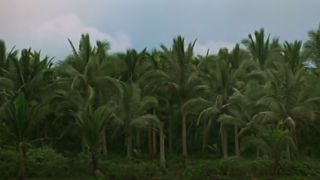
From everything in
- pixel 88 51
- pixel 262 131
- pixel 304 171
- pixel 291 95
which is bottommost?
pixel 304 171

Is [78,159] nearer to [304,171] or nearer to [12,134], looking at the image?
[12,134]

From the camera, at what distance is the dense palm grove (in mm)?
40781

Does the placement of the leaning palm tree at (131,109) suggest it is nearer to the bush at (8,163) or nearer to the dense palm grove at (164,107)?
the dense palm grove at (164,107)

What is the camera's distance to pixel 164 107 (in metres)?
A: 50.5

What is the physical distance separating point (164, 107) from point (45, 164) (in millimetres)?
13329

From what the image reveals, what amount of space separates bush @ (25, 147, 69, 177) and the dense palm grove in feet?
0.23

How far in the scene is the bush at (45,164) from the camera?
133ft

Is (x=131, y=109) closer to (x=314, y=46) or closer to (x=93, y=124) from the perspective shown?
(x=93, y=124)

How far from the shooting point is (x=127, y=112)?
4375 cm

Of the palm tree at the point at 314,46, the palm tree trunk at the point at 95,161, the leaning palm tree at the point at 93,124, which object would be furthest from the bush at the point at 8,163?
the palm tree at the point at 314,46

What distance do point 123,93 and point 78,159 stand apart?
5.80m

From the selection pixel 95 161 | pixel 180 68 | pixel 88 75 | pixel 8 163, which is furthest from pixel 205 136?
pixel 8 163

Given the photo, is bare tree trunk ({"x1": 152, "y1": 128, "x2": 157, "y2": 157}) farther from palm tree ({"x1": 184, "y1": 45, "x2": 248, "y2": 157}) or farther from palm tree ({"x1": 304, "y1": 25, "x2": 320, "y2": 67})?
palm tree ({"x1": 304, "y1": 25, "x2": 320, "y2": 67})

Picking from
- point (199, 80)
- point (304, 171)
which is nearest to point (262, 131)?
point (304, 171)
